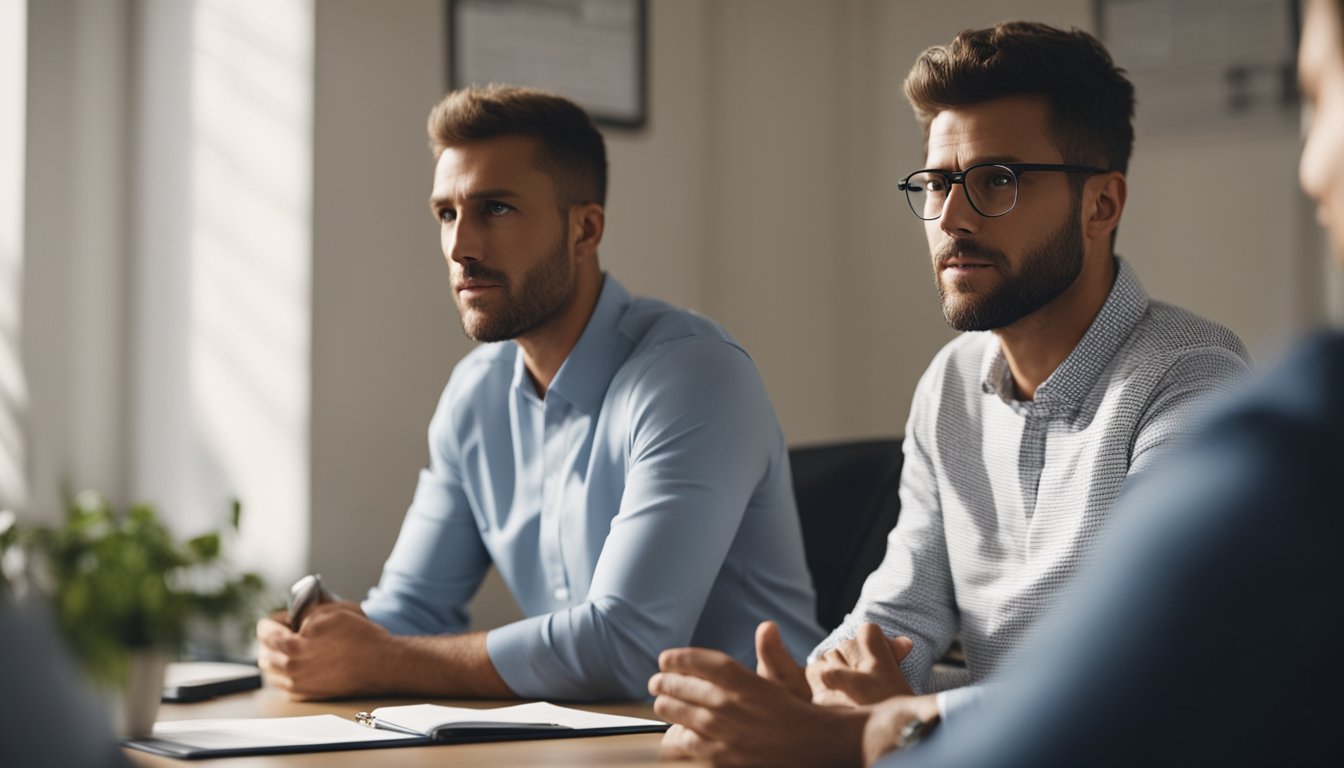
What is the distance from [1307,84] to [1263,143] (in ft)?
8.80

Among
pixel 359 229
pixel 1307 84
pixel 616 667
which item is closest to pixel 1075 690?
pixel 1307 84

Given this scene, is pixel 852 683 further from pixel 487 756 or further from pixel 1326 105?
pixel 1326 105

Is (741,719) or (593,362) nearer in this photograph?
(741,719)

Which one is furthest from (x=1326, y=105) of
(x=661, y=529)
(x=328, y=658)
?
(x=328, y=658)

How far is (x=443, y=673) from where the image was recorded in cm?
181

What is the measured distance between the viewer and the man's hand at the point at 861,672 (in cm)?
150

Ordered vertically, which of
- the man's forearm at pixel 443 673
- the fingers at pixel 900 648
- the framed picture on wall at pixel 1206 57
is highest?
the framed picture on wall at pixel 1206 57

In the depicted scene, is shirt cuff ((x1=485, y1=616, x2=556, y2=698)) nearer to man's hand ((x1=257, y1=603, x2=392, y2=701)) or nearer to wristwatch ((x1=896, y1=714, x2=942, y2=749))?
man's hand ((x1=257, y1=603, x2=392, y2=701))

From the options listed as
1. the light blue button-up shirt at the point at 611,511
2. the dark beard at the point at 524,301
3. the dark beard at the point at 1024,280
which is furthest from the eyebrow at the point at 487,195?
the dark beard at the point at 1024,280

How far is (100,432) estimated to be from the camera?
322 centimetres

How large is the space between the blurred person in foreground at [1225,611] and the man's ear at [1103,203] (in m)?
1.27

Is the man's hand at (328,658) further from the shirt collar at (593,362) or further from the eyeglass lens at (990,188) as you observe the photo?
the eyeglass lens at (990,188)

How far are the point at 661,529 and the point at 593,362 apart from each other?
1.38 feet

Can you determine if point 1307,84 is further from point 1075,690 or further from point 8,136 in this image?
point 8,136
